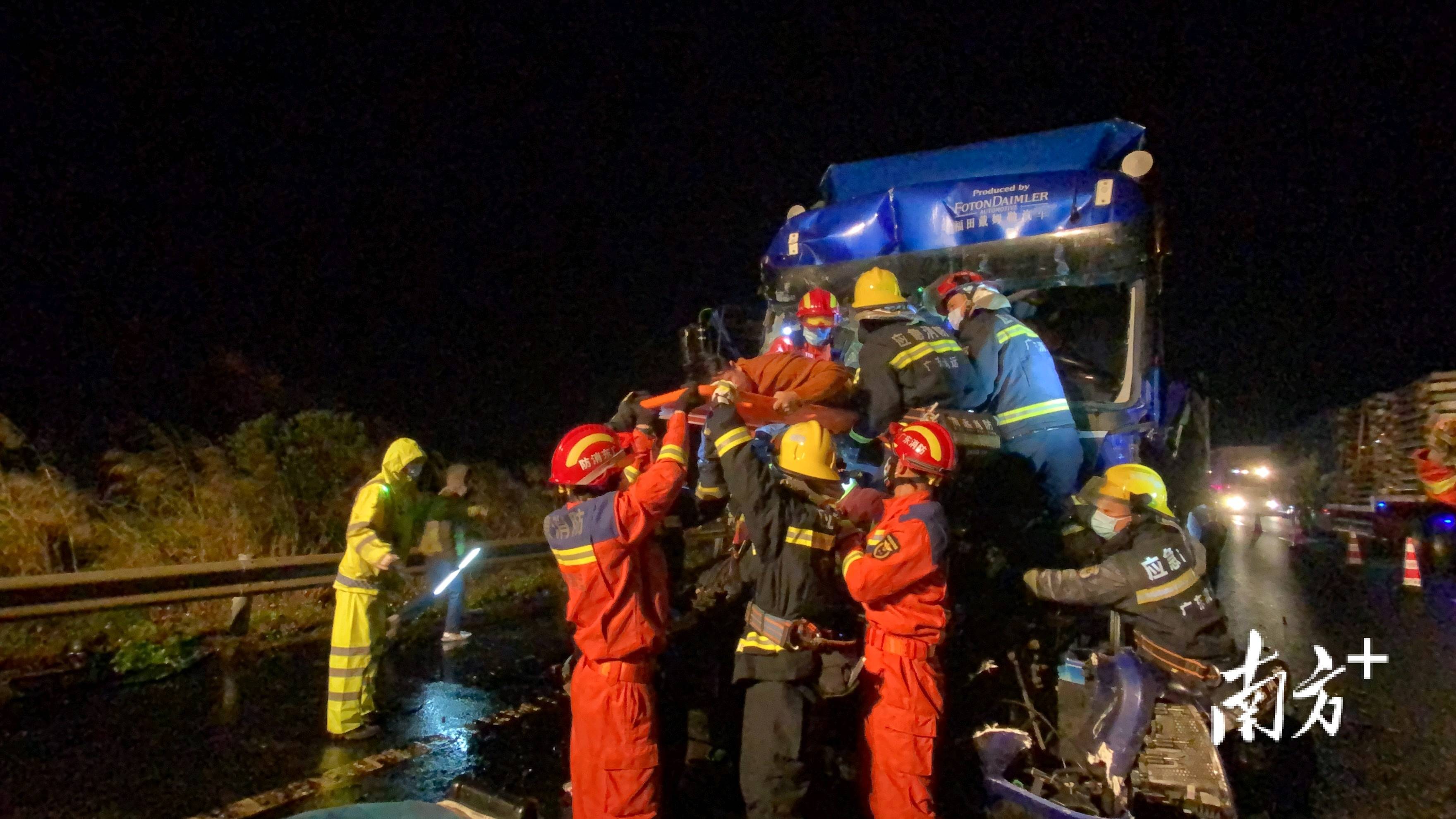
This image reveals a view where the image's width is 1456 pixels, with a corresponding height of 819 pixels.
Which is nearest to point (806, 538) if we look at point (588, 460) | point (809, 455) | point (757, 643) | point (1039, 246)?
point (809, 455)

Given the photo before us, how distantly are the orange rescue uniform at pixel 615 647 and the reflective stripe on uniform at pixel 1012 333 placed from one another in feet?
7.06

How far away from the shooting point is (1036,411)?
4.33 metres

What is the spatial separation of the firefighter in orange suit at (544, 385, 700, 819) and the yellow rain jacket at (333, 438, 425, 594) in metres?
2.11

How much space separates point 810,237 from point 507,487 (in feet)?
23.1

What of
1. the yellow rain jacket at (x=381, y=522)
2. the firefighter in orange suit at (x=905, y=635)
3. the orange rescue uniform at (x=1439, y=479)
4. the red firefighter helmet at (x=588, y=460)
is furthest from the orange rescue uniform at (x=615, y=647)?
the orange rescue uniform at (x=1439, y=479)

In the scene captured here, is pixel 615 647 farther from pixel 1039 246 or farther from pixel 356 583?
pixel 1039 246

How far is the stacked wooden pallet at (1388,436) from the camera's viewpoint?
1524 centimetres

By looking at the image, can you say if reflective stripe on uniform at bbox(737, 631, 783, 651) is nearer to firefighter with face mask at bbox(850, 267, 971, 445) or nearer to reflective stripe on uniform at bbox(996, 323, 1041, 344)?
firefighter with face mask at bbox(850, 267, 971, 445)

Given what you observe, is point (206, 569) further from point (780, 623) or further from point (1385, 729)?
point (1385, 729)

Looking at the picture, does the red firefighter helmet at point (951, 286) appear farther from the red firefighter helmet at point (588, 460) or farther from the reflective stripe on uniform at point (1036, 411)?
the red firefighter helmet at point (588, 460)

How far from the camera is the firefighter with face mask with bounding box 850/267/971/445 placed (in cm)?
406

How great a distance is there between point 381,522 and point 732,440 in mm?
2764

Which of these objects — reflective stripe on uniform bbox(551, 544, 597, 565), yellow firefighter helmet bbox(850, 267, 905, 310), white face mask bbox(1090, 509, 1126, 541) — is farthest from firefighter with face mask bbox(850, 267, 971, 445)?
reflective stripe on uniform bbox(551, 544, 597, 565)

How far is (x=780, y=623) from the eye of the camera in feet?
10.7
